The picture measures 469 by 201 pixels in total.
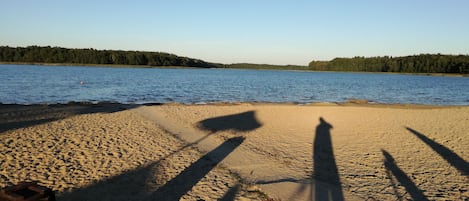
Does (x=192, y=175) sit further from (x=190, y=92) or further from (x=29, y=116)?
(x=190, y=92)

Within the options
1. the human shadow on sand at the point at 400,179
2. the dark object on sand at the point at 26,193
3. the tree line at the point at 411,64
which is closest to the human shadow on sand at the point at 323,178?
the human shadow on sand at the point at 400,179

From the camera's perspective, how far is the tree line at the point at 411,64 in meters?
126

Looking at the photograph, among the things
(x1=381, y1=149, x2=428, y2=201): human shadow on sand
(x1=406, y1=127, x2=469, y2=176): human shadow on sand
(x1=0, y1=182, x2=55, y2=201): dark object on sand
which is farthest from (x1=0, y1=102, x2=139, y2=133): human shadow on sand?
(x1=406, y1=127, x2=469, y2=176): human shadow on sand

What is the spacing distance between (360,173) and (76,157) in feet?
24.5

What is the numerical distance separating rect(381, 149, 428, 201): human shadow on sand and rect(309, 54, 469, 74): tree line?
136 meters

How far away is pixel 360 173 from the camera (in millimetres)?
9305

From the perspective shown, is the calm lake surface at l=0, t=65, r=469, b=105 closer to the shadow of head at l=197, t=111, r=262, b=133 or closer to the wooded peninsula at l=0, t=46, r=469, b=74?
the shadow of head at l=197, t=111, r=262, b=133

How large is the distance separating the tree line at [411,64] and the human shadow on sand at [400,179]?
136 m

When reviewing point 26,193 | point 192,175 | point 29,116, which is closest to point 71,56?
point 29,116

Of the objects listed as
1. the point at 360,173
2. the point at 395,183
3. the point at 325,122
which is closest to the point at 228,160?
the point at 360,173

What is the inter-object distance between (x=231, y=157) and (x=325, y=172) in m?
2.74

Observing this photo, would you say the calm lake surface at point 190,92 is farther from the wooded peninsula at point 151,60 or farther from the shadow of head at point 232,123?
the wooded peninsula at point 151,60

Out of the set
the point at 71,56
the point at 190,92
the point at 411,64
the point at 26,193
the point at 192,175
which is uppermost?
the point at 411,64

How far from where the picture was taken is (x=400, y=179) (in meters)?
8.83
